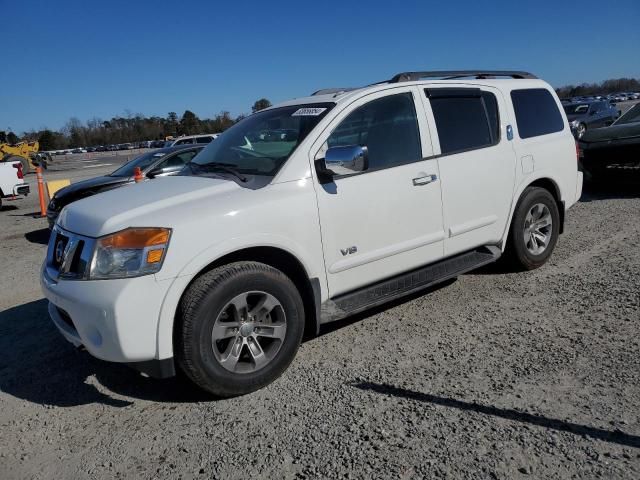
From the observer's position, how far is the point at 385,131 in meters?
3.99

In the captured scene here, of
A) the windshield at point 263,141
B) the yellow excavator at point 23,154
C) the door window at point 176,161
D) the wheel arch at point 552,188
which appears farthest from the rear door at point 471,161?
the yellow excavator at point 23,154

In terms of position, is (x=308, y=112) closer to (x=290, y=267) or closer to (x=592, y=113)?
(x=290, y=267)

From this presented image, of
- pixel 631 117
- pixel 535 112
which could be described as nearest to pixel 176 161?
pixel 535 112

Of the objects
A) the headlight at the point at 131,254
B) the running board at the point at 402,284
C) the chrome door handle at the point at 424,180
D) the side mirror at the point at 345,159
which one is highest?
the side mirror at the point at 345,159

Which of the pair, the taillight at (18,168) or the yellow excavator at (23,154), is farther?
the yellow excavator at (23,154)

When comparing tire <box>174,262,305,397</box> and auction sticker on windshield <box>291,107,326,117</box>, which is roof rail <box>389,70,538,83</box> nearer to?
auction sticker on windshield <box>291,107,326,117</box>

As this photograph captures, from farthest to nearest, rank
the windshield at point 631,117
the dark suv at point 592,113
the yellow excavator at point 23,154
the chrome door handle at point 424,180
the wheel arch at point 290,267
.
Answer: the yellow excavator at point 23,154
the dark suv at point 592,113
the windshield at point 631,117
the chrome door handle at point 424,180
the wheel arch at point 290,267

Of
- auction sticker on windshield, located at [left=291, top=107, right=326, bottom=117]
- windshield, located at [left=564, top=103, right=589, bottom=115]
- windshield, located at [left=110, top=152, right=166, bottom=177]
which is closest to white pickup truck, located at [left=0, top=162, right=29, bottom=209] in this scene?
windshield, located at [left=110, top=152, right=166, bottom=177]

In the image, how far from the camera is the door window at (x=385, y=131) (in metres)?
3.83

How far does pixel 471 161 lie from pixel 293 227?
1.86m

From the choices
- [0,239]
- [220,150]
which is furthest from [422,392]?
[0,239]

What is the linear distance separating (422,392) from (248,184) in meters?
1.74

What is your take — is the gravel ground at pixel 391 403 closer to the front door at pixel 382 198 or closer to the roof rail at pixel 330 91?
the front door at pixel 382 198

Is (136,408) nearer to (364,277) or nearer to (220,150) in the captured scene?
(364,277)
